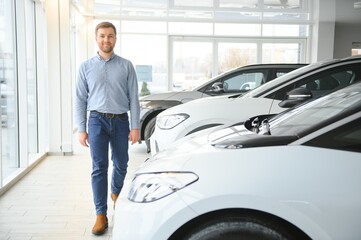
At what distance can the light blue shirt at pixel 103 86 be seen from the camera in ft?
12.0

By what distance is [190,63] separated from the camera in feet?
48.8

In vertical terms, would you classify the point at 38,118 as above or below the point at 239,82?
below

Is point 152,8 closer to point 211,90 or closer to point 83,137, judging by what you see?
point 211,90

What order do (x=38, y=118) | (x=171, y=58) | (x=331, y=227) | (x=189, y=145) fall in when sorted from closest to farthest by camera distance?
(x=331, y=227), (x=189, y=145), (x=38, y=118), (x=171, y=58)

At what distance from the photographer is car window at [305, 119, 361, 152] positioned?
1876 mm

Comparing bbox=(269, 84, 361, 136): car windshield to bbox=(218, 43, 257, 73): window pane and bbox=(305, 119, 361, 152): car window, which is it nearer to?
bbox=(305, 119, 361, 152): car window

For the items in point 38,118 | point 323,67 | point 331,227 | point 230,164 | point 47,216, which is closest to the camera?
point 331,227

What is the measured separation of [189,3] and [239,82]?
27.3 ft

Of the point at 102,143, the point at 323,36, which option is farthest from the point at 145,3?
the point at 102,143

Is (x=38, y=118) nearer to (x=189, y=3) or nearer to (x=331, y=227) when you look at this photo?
(x=331, y=227)

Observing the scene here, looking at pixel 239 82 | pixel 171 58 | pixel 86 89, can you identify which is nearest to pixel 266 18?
pixel 171 58

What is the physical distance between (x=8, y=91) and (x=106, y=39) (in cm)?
263

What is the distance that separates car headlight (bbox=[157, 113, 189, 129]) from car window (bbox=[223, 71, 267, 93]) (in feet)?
8.81

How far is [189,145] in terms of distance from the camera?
2.41 m
